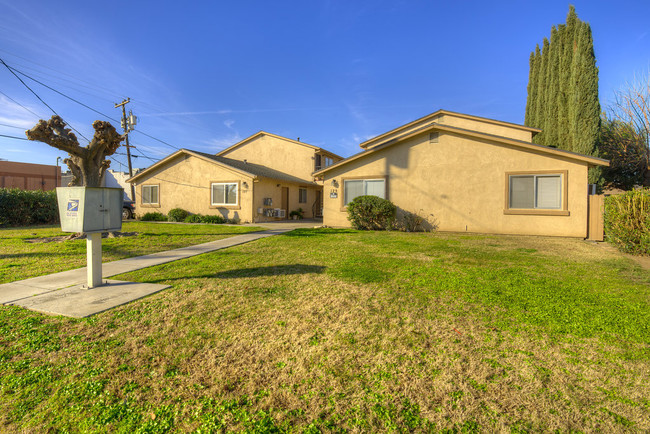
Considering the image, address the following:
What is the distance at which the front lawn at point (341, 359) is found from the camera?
2.02 metres

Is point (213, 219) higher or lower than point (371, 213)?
lower

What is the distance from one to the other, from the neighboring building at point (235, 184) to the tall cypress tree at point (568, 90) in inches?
640

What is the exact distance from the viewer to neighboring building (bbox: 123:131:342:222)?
18.0 metres

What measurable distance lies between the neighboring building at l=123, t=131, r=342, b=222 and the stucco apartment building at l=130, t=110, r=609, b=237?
86 mm

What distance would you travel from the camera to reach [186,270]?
599 centimetres

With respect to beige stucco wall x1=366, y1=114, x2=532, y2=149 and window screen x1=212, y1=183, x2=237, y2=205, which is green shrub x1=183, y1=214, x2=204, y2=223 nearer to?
window screen x1=212, y1=183, x2=237, y2=205

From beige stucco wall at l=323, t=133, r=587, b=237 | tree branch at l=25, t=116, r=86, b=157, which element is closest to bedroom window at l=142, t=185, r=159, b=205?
tree branch at l=25, t=116, r=86, b=157

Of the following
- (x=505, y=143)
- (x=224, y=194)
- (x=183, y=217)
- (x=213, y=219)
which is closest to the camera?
(x=505, y=143)

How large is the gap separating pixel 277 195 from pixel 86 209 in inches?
625

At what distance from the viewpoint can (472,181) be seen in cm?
1256

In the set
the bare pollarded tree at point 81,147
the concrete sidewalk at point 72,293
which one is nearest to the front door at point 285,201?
the bare pollarded tree at point 81,147

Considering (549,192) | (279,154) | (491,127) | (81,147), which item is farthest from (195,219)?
(491,127)

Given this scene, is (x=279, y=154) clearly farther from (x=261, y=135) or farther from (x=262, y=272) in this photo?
(x=262, y=272)

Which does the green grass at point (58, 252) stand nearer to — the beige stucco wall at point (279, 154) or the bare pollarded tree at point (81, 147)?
the bare pollarded tree at point (81, 147)
